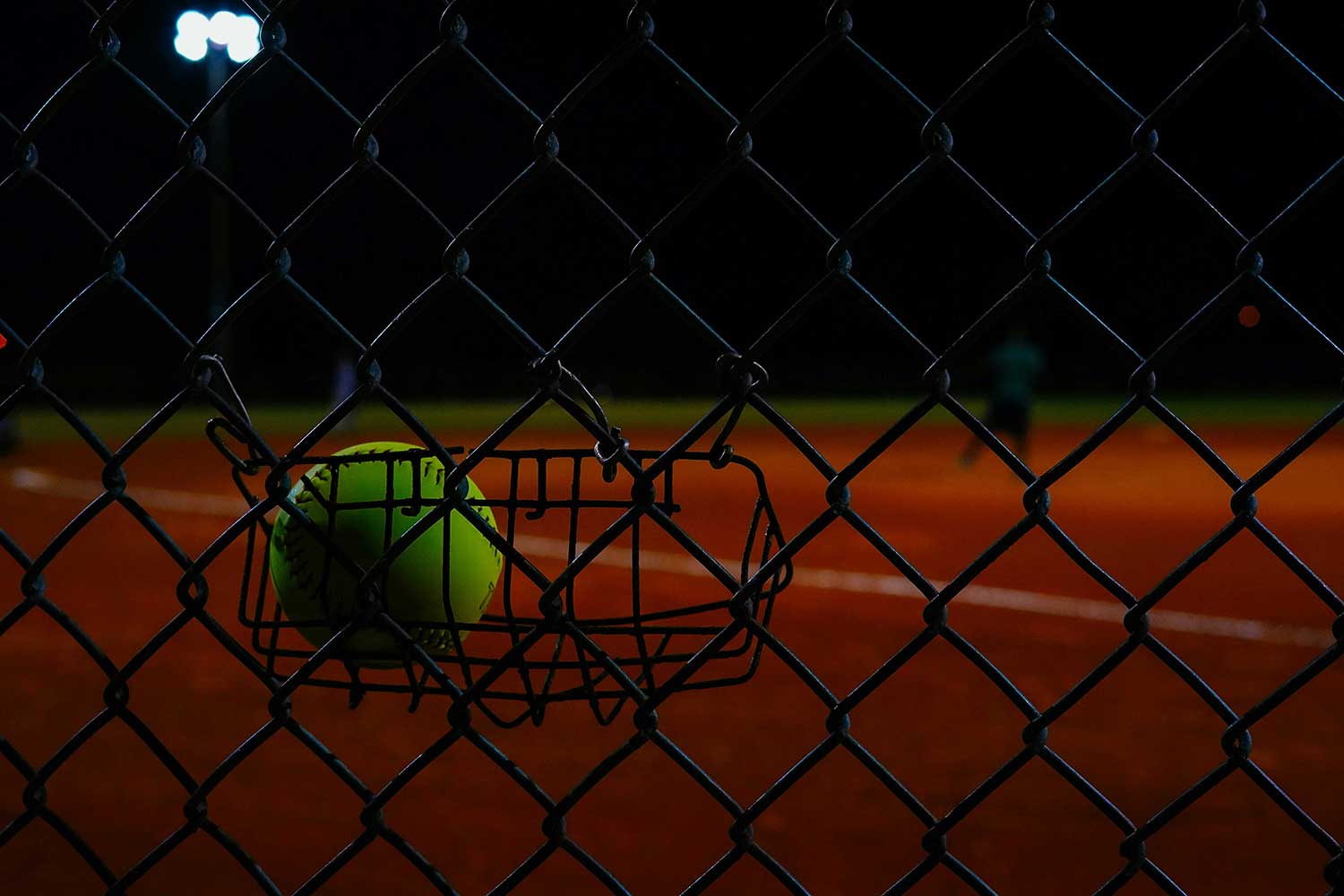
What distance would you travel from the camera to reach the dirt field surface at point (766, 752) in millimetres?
3824

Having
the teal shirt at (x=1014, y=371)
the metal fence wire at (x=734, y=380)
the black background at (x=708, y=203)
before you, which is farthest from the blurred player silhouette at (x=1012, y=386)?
the metal fence wire at (x=734, y=380)

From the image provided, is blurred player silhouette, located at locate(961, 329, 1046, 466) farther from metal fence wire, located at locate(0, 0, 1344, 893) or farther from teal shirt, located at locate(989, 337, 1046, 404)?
metal fence wire, located at locate(0, 0, 1344, 893)

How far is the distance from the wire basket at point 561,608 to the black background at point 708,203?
12792 mm

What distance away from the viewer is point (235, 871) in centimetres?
375

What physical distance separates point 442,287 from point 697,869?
3.00 m

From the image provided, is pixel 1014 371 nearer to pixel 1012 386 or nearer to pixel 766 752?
pixel 1012 386

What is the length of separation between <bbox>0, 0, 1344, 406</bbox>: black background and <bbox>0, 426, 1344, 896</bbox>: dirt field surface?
54.9 ft

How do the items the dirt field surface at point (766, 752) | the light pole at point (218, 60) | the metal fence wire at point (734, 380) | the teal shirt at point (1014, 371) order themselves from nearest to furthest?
1. the metal fence wire at point (734, 380)
2. the dirt field surface at point (766, 752)
3. the light pole at point (218, 60)
4. the teal shirt at point (1014, 371)

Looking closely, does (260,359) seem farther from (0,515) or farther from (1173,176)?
(1173,176)

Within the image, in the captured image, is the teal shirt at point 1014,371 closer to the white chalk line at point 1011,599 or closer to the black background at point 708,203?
the white chalk line at point 1011,599

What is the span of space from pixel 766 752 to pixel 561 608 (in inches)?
146

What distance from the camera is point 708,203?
79.0 feet

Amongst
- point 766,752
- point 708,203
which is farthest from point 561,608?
point 708,203

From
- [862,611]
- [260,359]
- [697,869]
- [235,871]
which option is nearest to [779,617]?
[862,611]
